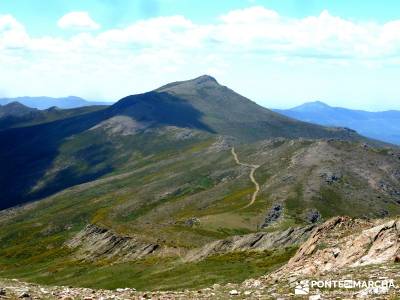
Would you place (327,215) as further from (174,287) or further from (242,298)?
(242,298)

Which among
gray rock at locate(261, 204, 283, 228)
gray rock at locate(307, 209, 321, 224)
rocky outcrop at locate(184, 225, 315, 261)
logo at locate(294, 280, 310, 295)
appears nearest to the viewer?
logo at locate(294, 280, 310, 295)

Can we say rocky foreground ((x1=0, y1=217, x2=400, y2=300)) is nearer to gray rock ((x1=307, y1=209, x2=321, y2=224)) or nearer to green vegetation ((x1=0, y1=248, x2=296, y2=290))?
green vegetation ((x1=0, y1=248, x2=296, y2=290))

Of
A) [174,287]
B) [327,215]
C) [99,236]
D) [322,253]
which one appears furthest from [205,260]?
[327,215]

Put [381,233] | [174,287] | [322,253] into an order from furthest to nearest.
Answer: [174,287] < [322,253] < [381,233]

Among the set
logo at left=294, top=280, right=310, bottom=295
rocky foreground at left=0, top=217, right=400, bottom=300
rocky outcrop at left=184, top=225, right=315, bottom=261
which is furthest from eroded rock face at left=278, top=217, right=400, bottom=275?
rocky outcrop at left=184, top=225, right=315, bottom=261

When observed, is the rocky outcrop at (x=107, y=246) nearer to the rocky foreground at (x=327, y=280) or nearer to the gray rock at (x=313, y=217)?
the gray rock at (x=313, y=217)

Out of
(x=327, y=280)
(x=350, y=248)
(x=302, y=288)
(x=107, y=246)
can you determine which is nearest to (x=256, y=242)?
(x=107, y=246)

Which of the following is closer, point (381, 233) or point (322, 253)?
point (381, 233)

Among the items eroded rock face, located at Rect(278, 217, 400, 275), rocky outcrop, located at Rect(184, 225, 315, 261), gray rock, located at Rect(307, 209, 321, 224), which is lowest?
gray rock, located at Rect(307, 209, 321, 224)

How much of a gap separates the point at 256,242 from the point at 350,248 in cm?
7245

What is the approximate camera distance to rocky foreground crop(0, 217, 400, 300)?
33.4 metres

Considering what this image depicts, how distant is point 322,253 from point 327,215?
470ft

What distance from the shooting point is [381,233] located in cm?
5728

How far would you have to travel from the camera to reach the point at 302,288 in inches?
1380
